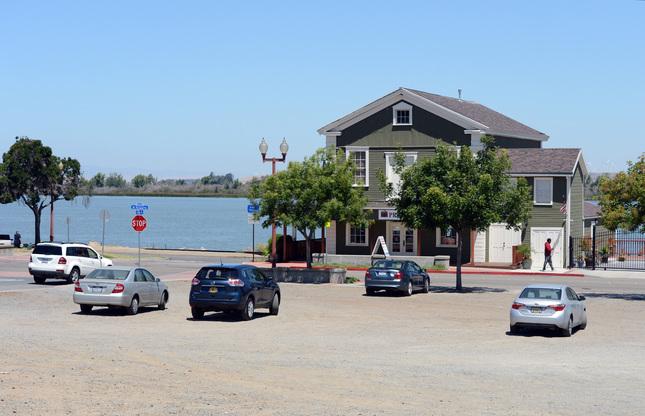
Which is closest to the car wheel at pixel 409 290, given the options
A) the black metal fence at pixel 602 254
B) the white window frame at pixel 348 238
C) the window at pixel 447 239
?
the window at pixel 447 239

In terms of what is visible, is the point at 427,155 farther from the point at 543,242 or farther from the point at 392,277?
the point at 392,277

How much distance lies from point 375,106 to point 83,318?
32382 millimetres

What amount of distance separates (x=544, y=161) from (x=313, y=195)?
18.1 meters

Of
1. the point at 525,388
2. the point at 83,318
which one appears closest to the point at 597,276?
the point at 83,318

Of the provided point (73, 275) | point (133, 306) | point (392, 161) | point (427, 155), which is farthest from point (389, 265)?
point (392, 161)

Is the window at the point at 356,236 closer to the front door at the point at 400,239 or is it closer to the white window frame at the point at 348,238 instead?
the white window frame at the point at 348,238

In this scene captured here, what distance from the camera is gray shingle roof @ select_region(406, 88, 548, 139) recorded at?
59244 mm

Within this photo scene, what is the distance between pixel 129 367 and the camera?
18.2 meters

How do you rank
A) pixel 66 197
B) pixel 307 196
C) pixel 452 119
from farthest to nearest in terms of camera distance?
pixel 66 197, pixel 452 119, pixel 307 196

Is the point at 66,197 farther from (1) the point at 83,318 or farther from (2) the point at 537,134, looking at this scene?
(1) the point at 83,318

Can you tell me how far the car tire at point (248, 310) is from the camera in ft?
94.1

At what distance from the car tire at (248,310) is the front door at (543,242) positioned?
31.1 m

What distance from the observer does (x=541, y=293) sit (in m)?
26.8

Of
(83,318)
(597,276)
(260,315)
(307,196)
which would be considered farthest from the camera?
(597,276)
